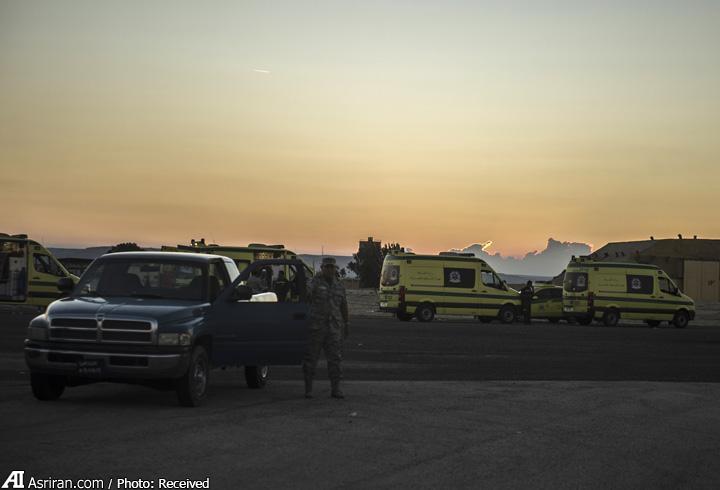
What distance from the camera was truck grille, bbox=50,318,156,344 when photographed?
12328 mm

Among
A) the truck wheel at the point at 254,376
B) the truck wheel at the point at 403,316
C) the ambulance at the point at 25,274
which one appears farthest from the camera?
the truck wheel at the point at 403,316

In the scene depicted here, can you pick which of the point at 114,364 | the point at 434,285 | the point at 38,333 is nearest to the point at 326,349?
the point at 114,364

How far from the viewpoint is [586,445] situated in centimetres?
1042

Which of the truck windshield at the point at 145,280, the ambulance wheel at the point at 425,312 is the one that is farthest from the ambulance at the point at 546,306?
the truck windshield at the point at 145,280

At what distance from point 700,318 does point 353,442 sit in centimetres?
5063

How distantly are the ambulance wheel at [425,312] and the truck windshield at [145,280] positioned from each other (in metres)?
27.7

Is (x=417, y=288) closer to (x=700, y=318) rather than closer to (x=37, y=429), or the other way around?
(x=700, y=318)

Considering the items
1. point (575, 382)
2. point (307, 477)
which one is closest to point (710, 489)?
point (307, 477)

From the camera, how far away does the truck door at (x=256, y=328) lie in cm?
1366

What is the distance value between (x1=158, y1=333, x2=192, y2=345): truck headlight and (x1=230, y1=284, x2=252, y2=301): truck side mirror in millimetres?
1272

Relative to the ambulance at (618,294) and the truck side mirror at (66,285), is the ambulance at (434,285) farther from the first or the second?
the truck side mirror at (66,285)

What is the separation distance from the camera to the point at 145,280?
13.7 meters

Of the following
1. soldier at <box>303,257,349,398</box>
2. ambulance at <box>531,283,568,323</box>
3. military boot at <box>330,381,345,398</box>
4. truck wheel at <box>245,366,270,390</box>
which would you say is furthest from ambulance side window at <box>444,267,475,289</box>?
military boot at <box>330,381,345,398</box>

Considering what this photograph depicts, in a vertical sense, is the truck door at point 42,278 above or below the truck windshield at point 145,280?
above
